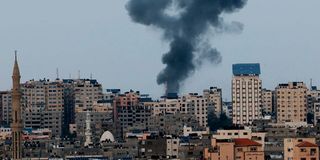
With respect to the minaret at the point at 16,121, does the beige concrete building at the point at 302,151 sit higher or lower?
lower

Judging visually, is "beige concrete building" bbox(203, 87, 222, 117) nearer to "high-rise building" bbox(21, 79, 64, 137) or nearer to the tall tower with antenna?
"high-rise building" bbox(21, 79, 64, 137)

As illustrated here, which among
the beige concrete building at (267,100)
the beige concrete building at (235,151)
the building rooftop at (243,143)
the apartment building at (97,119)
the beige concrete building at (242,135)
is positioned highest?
the beige concrete building at (267,100)

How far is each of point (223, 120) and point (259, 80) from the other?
15.8ft

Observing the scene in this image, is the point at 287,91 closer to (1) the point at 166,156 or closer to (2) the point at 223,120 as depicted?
(2) the point at 223,120

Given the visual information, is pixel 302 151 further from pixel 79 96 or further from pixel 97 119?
pixel 79 96

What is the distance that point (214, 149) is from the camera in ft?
356

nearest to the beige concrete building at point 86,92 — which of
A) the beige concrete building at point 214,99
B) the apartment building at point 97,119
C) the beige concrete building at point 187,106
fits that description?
the apartment building at point 97,119

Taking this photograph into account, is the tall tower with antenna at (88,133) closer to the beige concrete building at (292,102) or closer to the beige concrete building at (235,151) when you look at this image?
the beige concrete building at (292,102)

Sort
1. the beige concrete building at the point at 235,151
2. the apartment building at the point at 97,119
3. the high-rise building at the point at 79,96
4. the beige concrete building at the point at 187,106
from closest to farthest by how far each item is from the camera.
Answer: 1. the beige concrete building at the point at 235,151
2. the apartment building at the point at 97,119
3. the beige concrete building at the point at 187,106
4. the high-rise building at the point at 79,96

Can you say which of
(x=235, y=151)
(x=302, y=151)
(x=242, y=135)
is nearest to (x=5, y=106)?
(x=242, y=135)

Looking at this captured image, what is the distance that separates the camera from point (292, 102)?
16788 cm

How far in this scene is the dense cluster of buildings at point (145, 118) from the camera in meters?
126

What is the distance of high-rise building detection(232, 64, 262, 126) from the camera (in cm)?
16788

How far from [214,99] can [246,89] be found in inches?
503
